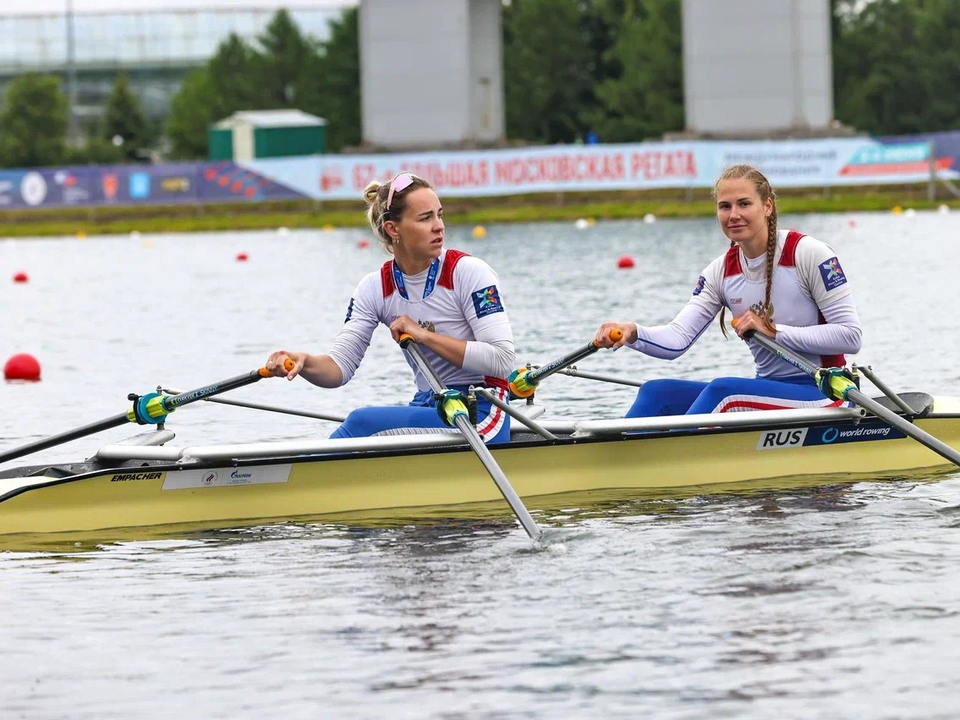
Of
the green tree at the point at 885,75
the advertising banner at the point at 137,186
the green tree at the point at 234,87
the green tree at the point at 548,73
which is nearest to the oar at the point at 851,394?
the advertising banner at the point at 137,186

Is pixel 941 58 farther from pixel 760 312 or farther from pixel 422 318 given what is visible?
pixel 422 318

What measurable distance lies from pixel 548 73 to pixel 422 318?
212 ft

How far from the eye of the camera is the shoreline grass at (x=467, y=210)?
1393 inches

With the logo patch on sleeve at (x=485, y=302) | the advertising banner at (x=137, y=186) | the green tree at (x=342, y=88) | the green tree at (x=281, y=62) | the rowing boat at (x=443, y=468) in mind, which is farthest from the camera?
the green tree at (x=281, y=62)

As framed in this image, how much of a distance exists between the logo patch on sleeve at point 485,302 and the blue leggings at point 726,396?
48.2 inches

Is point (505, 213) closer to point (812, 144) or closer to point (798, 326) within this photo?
point (812, 144)

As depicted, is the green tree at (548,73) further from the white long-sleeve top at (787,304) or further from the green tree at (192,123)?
the white long-sleeve top at (787,304)

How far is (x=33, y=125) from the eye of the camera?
246 feet

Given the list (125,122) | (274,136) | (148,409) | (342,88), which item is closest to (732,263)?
(148,409)

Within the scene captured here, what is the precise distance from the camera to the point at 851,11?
72.1 metres

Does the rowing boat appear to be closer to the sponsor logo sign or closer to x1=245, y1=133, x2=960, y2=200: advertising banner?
the sponsor logo sign

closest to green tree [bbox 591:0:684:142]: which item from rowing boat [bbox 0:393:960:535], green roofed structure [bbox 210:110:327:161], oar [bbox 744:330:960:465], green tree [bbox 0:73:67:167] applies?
green roofed structure [bbox 210:110:327:161]

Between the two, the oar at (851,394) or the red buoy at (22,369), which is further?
the red buoy at (22,369)

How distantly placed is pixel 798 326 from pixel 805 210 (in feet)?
87.5
